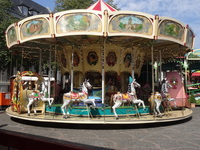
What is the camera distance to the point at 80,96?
9.20 metres

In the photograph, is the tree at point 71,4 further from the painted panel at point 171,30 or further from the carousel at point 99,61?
the painted panel at point 171,30

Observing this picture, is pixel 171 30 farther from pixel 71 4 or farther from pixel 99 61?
pixel 71 4

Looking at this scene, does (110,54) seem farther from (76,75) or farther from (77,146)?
(77,146)

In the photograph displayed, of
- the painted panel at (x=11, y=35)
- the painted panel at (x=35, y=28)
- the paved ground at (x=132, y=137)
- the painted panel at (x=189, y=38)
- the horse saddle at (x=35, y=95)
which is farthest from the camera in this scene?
the painted panel at (x=189, y=38)

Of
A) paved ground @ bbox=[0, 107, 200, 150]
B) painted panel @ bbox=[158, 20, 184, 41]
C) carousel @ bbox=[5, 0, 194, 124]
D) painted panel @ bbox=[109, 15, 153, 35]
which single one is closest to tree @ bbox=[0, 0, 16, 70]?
carousel @ bbox=[5, 0, 194, 124]

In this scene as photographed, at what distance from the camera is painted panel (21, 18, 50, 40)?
8.97 m

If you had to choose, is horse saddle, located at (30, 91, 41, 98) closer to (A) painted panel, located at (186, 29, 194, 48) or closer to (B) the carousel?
(B) the carousel

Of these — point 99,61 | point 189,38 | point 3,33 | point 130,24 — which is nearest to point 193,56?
point 189,38

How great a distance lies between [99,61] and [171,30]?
450 cm

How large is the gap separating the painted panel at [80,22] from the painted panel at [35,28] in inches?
30.7

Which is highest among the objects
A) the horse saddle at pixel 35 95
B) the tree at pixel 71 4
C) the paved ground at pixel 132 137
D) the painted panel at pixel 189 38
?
the tree at pixel 71 4

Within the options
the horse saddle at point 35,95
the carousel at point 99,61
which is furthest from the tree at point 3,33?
the horse saddle at point 35,95

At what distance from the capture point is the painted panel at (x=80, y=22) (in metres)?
8.38

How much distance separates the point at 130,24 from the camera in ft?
28.0
